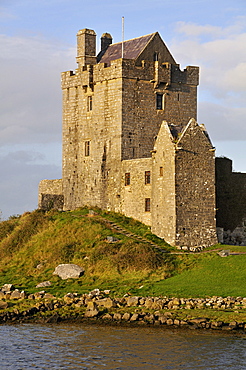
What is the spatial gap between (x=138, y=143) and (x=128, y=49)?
7.24 metres

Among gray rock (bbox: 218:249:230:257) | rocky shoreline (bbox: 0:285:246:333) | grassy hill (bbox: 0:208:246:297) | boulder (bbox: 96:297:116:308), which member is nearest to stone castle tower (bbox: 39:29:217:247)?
grassy hill (bbox: 0:208:246:297)

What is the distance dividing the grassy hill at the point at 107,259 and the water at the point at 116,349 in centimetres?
532

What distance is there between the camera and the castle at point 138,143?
4391 centimetres

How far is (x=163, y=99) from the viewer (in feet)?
170

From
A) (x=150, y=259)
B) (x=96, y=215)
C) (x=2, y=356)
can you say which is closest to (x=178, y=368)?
(x=2, y=356)

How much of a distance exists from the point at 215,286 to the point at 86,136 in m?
20.9

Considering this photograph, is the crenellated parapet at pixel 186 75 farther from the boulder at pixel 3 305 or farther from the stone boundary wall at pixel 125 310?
the boulder at pixel 3 305

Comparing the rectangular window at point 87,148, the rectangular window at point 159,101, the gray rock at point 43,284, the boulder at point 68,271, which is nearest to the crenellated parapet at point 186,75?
the rectangular window at point 159,101

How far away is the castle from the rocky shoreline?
9.99 meters

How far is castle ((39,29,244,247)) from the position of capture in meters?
43.9

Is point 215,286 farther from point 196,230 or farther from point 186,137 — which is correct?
point 186,137

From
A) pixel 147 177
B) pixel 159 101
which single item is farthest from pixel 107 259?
pixel 159 101

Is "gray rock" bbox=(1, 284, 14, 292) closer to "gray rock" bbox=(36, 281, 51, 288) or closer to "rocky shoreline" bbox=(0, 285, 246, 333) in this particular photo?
"gray rock" bbox=(36, 281, 51, 288)

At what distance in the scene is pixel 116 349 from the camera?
90.2 ft
